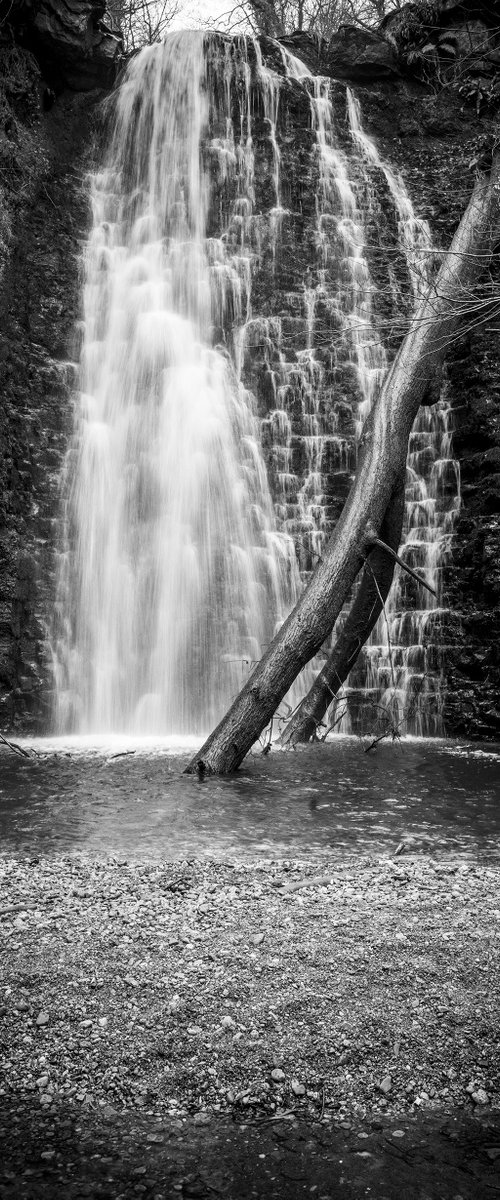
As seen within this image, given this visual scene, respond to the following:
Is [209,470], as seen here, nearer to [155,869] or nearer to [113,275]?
[113,275]

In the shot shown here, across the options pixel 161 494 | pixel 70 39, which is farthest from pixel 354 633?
pixel 70 39

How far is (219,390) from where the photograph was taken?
1236 cm

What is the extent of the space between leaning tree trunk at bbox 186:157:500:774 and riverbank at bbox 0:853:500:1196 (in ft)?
10.1

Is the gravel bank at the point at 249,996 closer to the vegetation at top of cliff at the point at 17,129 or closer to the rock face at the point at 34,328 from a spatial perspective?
the rock face at the point at 34,328

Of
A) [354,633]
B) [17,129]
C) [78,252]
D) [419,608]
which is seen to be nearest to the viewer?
[354,633]

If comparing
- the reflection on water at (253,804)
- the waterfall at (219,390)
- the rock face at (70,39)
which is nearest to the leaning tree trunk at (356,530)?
the reflection on water at (253,804)

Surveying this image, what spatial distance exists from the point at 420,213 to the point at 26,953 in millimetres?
14596

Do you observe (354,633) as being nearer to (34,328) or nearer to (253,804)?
(253,804)

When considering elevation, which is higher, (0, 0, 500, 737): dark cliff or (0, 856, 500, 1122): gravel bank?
(0, 0, 500, 737): dark cliff

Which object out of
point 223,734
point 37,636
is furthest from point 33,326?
point 223,734

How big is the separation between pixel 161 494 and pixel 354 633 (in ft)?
13.2

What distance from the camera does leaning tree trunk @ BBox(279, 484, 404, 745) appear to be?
28.8 feet

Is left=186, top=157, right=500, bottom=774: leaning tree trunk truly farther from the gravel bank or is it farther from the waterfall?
the gravel bank

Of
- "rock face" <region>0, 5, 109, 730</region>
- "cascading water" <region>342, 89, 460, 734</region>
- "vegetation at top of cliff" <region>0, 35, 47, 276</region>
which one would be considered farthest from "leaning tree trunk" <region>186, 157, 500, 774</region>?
"vegetation at top of cliff" <region>0, 35, 47, 276</region>
